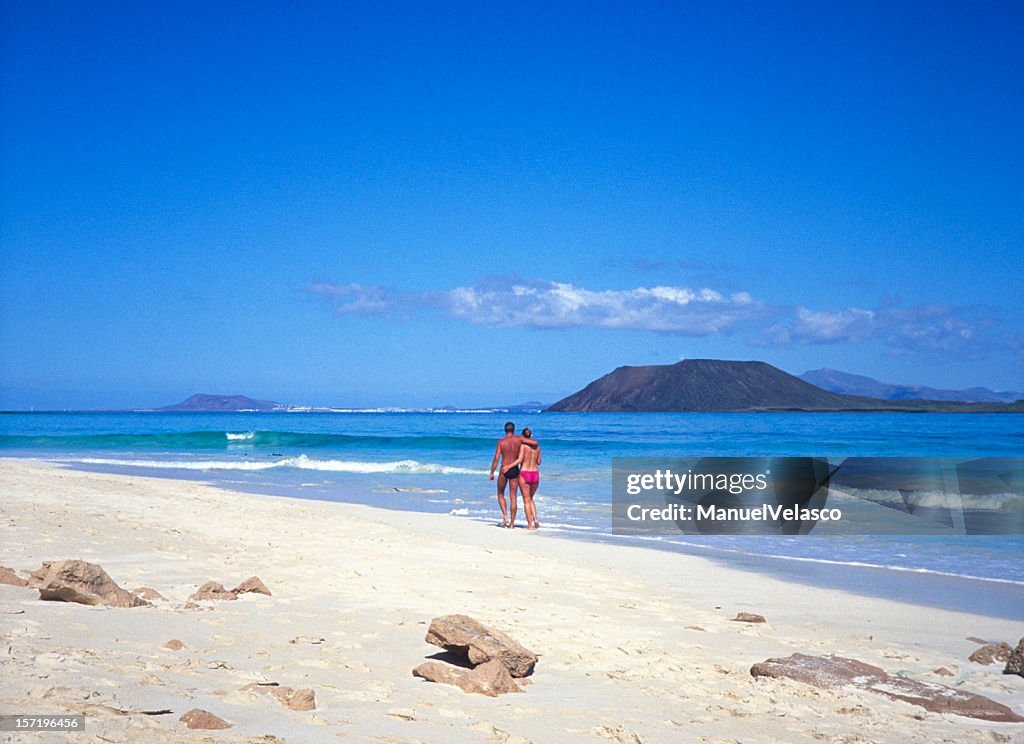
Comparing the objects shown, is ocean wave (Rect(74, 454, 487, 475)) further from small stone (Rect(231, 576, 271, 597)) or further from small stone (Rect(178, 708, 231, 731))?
small stone (Rect(178, 708, 231, 731))

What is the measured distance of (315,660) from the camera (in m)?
4.77

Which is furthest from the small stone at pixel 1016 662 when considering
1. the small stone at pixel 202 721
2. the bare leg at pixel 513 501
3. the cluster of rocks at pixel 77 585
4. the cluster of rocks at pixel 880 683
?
the bare leg at pixel 513 501

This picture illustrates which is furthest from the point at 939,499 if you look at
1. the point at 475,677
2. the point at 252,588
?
the point at 475,677

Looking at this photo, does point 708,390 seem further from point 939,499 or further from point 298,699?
point 298,699

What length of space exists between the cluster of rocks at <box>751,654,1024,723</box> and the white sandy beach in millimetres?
127

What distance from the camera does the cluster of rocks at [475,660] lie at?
444cm

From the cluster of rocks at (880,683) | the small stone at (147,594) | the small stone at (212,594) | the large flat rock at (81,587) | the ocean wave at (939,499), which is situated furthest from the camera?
the ocean wave at (939,499)

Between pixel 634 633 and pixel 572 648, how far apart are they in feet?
2.66

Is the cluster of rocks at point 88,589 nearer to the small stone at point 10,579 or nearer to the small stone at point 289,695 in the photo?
the small stone at point 10,579

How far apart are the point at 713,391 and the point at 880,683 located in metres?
118

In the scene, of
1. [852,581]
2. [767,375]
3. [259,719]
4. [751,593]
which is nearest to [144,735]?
[259,719]

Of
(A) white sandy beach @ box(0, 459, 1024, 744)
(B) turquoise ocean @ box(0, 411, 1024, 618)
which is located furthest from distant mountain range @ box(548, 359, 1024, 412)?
(A) white sandy beach @ box(0, 459, 1024, 744)

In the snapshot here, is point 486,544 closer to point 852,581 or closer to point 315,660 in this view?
point 852,581

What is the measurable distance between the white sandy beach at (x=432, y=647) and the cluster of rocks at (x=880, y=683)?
127mm
